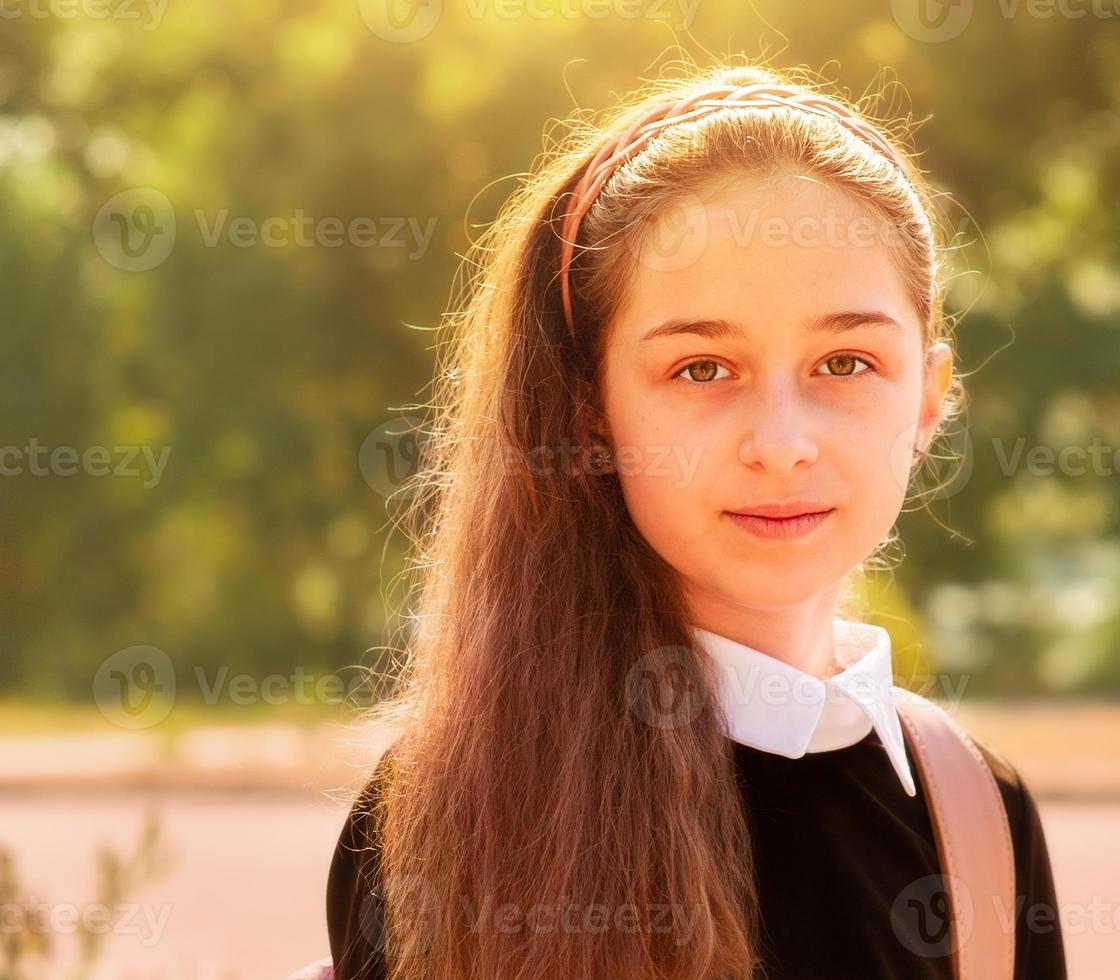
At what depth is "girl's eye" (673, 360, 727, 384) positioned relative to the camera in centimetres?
162

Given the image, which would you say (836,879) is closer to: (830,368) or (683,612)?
Answer: (683,612)

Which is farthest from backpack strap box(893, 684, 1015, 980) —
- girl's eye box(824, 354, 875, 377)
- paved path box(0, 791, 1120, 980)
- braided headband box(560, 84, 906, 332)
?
paved path box(0, 791, 1120, 980)

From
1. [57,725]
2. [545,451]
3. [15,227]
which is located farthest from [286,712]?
[545,451]

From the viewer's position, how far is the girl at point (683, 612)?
1.56 meters

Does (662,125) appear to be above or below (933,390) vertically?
above

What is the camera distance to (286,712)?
34.8 feet

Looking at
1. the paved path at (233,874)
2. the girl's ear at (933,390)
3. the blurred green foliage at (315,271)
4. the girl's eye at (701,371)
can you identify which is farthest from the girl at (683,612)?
the blurred green foliage at (315,271)

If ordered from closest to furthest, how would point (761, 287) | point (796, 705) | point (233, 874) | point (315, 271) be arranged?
point (761, 287) < point (796, 705) < point (233, 874) < point (315, 271)

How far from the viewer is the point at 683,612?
174 cm

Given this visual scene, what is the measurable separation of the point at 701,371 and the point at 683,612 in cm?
33

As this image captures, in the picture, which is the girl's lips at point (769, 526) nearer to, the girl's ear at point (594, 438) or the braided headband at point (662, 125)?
the girl's ear at point (594, 438)

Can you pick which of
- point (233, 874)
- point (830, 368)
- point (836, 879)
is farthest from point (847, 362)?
point (233, 874)

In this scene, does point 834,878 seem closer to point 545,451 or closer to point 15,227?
point 545,451

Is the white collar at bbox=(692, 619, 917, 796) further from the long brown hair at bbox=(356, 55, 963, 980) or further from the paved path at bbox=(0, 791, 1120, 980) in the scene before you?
the paved path at bbox=(0, 791, 1120, 980)
